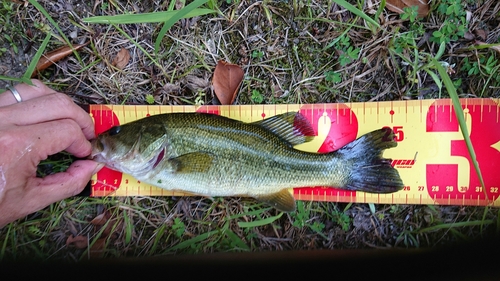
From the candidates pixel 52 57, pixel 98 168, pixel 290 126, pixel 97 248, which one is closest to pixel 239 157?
pixel 290 126

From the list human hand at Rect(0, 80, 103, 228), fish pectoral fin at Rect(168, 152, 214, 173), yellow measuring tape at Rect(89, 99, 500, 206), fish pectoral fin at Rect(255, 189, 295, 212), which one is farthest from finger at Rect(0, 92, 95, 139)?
fish pectoral fin at Rect(255, 189, 295, 212)

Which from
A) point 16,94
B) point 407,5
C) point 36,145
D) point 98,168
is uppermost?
point 407,5

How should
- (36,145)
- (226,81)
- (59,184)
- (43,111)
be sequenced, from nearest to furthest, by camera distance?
(36,145) < (43,111) < (59,184) < (226,81)

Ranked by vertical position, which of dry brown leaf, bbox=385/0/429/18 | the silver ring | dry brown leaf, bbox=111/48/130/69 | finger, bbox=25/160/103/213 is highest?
dry brown leaf, bbox=385/0/429/18

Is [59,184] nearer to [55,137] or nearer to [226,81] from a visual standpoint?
[55,137]

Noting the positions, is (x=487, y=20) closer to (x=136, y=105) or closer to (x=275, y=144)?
(x=275, y=144)

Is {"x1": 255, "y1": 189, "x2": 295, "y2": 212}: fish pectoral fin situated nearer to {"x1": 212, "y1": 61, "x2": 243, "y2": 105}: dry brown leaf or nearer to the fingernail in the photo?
{"x1": 212, "y1": 61, "x2": 243, "y2": 105}: dry brown leaf

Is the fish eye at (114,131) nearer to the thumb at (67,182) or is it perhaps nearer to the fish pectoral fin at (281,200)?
Answer: the thumb at (67,182)
